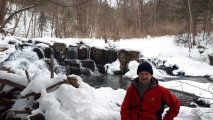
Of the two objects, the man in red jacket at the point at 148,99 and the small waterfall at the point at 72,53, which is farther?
the small waterfall at the point at 72,53

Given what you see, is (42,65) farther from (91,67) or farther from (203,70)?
(203,70)

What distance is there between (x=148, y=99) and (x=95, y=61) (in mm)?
16832

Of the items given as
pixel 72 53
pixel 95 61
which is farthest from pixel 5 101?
pixel 95 61

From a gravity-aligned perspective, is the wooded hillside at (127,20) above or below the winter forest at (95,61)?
above

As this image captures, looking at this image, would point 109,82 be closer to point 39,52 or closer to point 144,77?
point 39,52

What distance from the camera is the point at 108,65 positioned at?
806 inches

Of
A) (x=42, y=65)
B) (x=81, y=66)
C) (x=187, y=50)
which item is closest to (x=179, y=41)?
(x=187, y=50)

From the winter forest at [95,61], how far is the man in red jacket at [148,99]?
43.3 inches

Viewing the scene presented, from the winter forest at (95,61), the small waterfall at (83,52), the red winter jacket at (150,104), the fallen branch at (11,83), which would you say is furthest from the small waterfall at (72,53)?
the red winter jacket at (150,104)

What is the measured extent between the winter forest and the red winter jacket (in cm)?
109

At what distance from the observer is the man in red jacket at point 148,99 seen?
362cm

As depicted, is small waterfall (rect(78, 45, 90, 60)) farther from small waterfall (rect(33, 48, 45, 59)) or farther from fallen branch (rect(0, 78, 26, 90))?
fallen branch (rect(0, 78, 26, 90))

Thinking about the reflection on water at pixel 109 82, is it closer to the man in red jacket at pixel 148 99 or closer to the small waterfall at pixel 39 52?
the small waterfall at pixel 39 52

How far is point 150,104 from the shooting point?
3637 millimetres
